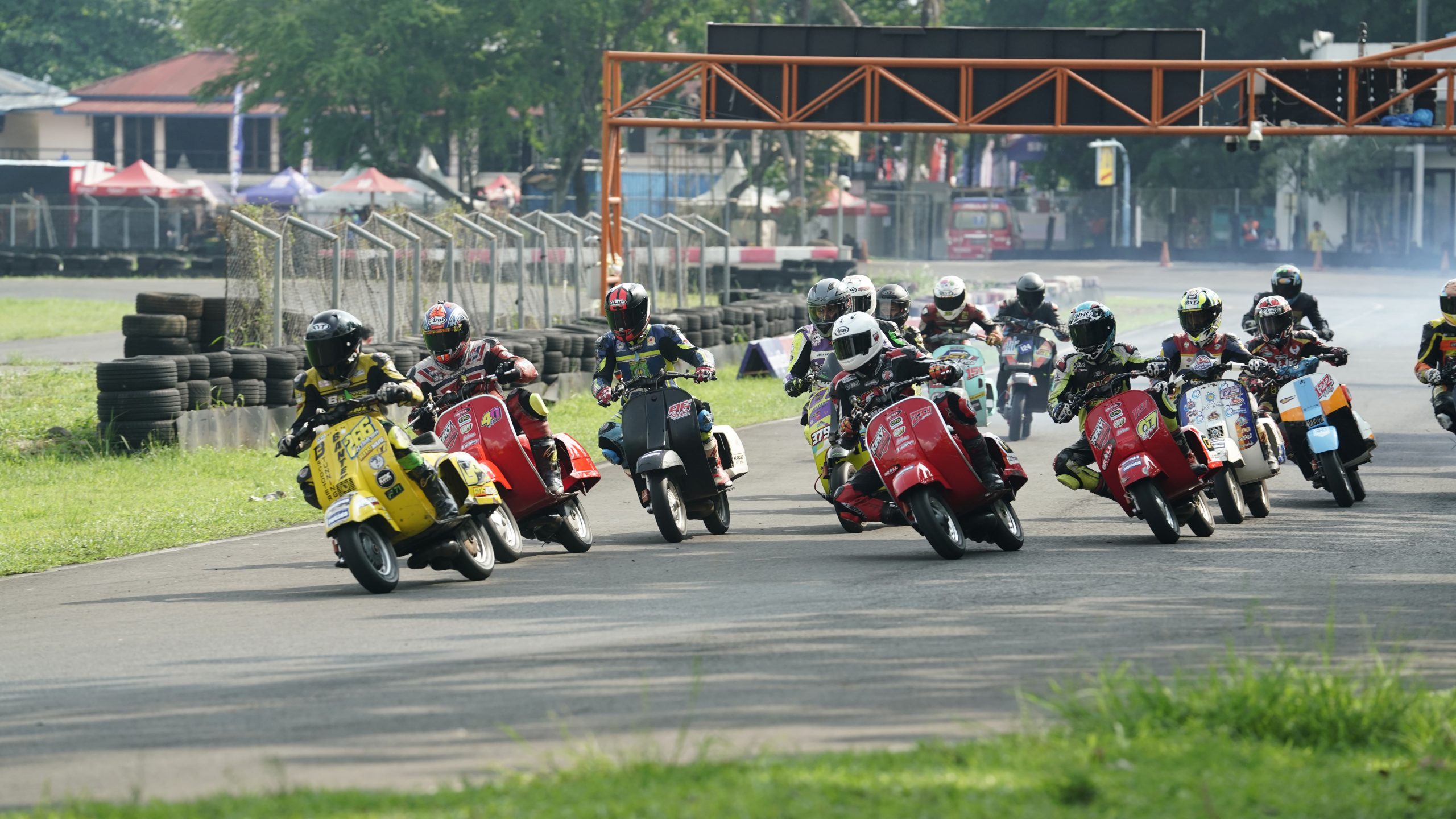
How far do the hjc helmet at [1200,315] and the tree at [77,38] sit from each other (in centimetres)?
8402

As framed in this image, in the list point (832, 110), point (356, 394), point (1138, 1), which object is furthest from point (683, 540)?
point (1138, 1)

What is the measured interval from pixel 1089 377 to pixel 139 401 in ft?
29.2

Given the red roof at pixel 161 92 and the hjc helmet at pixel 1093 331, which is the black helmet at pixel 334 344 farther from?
the red roof at pixel 161 92

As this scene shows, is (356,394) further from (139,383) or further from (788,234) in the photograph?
(788,234)

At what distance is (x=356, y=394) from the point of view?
10656 millimetres

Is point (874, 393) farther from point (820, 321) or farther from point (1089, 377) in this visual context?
point (820, 321)

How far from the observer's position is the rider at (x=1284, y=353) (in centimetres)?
1416

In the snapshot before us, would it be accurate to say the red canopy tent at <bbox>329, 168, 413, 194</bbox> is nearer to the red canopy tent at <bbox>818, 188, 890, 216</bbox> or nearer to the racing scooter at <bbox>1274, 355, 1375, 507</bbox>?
the red canopy tent at <bbox>818, 188, 890, 216</bbox>

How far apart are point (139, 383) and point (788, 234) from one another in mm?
44651

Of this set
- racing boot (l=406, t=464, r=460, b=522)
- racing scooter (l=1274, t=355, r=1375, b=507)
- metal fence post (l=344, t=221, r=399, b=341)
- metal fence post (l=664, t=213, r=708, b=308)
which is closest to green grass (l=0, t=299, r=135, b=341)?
metal fence post (l=664, t=213, r=708, b=308)

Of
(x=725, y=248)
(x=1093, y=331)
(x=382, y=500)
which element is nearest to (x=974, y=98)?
(x=725, y=248)

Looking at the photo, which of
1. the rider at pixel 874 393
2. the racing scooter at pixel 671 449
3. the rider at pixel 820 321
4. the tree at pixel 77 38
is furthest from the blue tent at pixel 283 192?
the rider at pixel 874 393

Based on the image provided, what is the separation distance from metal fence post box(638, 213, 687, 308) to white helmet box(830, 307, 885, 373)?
62.0ft

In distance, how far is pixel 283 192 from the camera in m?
60.2
